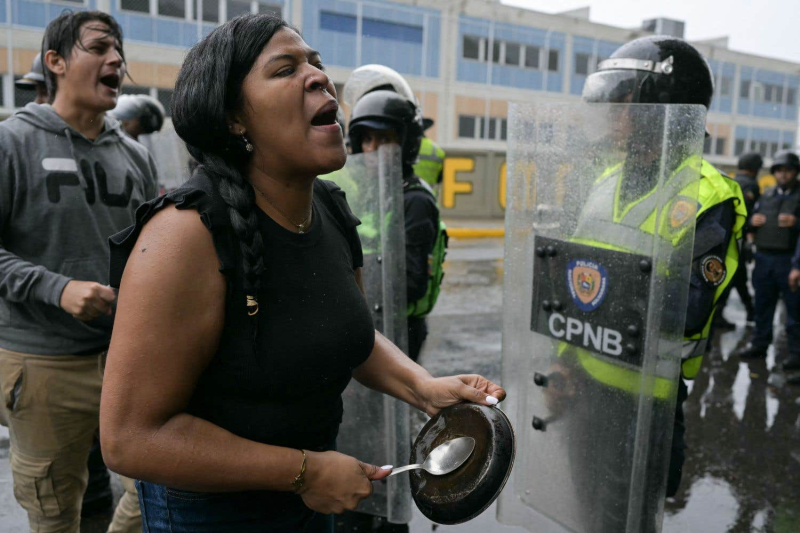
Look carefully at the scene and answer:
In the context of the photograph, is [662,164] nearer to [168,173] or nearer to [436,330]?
[168,173]

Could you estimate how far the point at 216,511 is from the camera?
56.1 inches

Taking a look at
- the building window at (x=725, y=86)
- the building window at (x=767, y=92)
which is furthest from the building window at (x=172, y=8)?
the building window at (x=767, y=92)

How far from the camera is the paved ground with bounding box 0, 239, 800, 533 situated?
340 cm

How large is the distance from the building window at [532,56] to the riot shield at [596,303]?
27.4 metres

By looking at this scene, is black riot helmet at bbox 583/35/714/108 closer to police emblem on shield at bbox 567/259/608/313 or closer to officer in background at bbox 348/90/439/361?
police emblem on shield at bbox 567/259/608/313

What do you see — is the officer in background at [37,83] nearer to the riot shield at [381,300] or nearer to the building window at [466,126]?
the riot shield at [381,300]

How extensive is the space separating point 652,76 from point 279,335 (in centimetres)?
196

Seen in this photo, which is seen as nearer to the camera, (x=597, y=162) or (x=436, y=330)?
(x=597, y=162)

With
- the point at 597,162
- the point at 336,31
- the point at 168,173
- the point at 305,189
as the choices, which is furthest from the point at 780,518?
the point at 336,31

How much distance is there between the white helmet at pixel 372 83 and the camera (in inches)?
160

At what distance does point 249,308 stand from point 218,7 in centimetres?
2364

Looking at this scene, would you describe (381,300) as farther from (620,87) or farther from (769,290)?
(769,290)

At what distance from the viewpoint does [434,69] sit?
2572cm

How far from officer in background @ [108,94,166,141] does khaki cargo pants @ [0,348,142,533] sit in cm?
343
